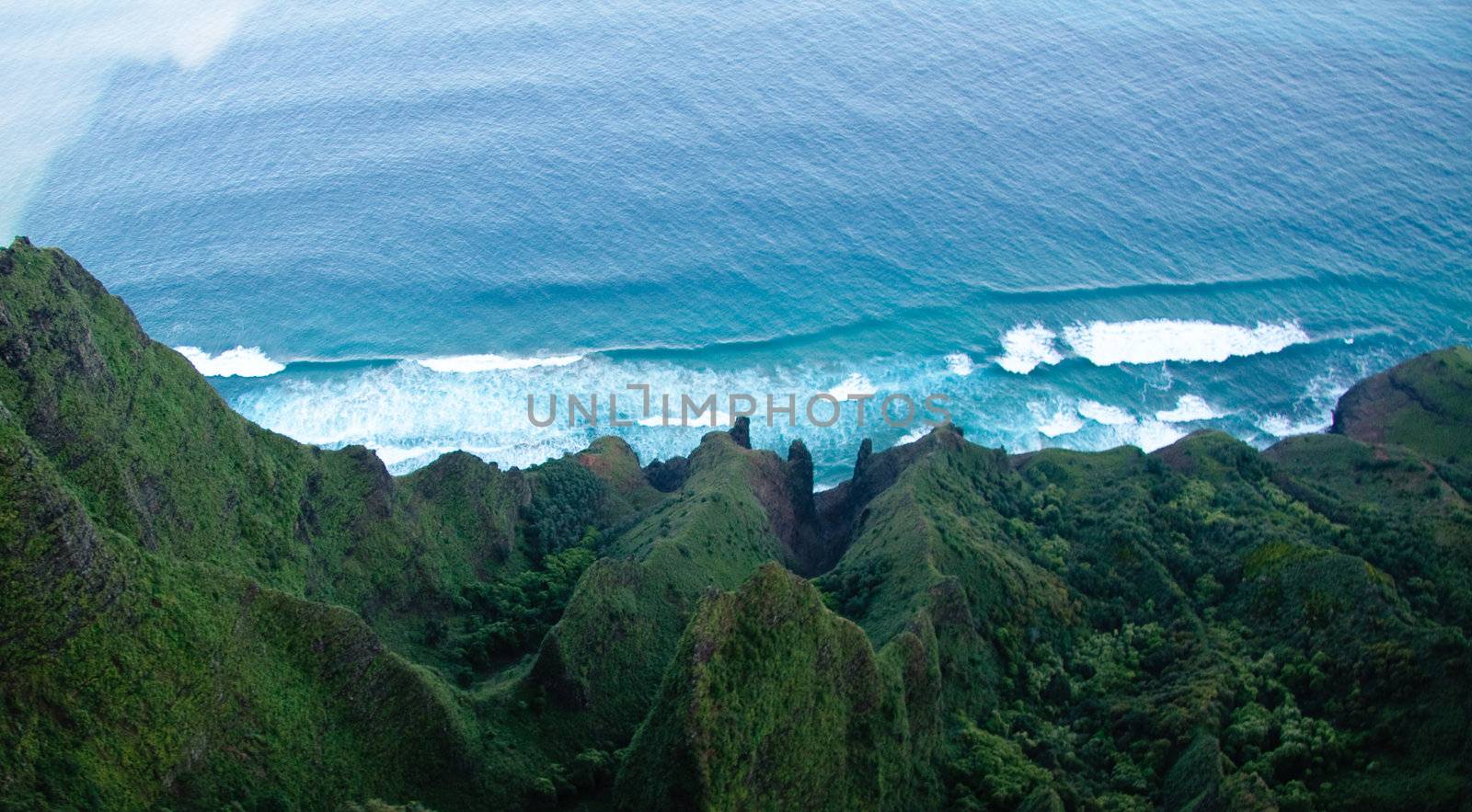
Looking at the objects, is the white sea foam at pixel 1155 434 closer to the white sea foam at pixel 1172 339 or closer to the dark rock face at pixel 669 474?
the white sea foam at pixel 1172 339

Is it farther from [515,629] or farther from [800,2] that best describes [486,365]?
[800,2]

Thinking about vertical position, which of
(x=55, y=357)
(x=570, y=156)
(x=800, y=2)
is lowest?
(x=55, y=357)

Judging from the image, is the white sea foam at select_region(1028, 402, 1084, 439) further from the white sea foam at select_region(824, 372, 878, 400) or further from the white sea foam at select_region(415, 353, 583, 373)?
the white sea foam at select_region(415, 353, 583, 373)

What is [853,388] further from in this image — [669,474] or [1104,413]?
[669,474]

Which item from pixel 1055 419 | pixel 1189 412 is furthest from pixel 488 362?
pixel 1189 412

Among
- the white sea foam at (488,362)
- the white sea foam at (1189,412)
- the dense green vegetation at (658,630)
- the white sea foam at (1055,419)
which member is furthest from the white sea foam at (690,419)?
the white sea foam at (1189,412)

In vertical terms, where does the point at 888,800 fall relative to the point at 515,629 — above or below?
below

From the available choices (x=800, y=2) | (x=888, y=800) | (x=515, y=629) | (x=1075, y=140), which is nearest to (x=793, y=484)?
(x=515, y=629)
